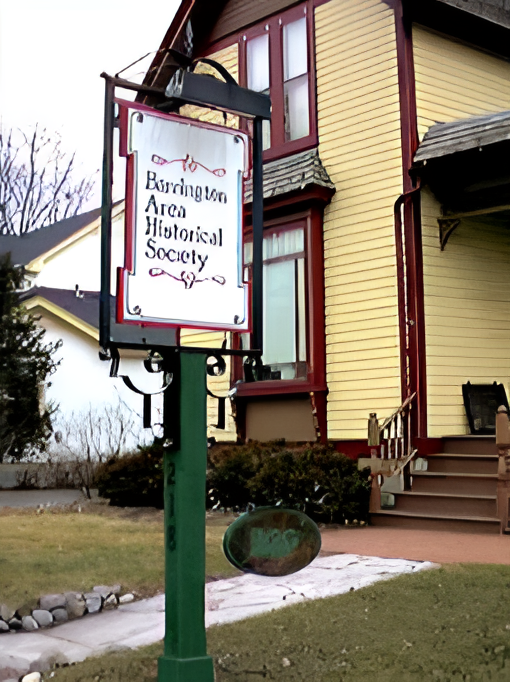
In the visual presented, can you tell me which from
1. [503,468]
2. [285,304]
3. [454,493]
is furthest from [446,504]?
[285,304]

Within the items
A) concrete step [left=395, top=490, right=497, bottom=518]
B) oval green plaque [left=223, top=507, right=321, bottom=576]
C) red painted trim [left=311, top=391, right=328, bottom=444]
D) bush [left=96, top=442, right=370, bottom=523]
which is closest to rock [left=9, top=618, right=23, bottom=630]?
oval green plaque [left=223, top=507, right=321, bottom=576]

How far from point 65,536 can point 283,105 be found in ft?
24.7

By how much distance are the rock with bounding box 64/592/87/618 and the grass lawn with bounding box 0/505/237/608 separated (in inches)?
9.4

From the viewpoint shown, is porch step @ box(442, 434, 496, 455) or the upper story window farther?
the upper story window

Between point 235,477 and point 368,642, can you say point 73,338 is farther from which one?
point 368,642

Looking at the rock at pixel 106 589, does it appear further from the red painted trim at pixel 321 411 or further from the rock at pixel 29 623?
the red painted trim at pixel 321 411

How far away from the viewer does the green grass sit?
167 inches

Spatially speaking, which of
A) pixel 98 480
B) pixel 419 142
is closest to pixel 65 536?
pixel 98 480

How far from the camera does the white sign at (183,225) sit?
13.0 ft

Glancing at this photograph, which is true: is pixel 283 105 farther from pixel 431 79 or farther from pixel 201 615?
pixel 201 615

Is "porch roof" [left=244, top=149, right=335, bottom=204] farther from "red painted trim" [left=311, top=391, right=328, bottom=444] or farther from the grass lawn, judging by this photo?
the grass lawn

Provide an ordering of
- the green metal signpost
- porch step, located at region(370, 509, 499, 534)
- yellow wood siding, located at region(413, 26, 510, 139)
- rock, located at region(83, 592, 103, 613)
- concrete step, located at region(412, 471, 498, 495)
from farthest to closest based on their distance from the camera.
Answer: yellow wood siding, located at region(413, 26, 510, 139), concrete step, located at region(412, 471, 498, 495), porch step, located at region(370, 509, 499, 534), rock, located at region(83, 592, 103, 613), the green metal signpost

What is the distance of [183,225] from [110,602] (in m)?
3.40

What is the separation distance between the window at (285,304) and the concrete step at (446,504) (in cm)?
261
